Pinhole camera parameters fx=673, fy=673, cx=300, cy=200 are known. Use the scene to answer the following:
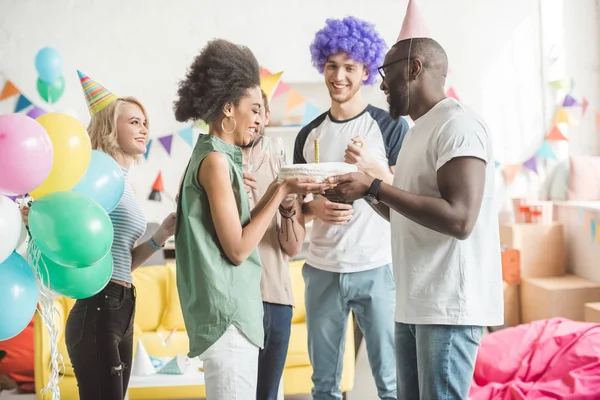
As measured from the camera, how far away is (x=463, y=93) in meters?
5.12

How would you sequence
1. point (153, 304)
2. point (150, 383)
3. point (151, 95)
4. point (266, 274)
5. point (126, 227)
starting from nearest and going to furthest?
point (266, 274) < point (126, 227) < point (150, 383) < point (153, 304) < point (151, 95)

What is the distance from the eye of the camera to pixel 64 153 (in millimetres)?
1578

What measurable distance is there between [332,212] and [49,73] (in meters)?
3.21

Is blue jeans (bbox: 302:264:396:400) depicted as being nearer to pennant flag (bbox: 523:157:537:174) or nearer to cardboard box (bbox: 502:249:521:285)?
cardboard box (bbox: 502:249:521:285)

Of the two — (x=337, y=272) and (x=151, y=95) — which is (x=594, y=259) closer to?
(x=337, y=272)

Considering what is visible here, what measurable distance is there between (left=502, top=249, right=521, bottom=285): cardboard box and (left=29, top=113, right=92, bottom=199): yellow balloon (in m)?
3.53

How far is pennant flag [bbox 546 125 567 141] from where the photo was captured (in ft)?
16.6

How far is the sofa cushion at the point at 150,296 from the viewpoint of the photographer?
12.5 feet

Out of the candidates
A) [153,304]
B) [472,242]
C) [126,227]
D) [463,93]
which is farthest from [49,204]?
[463,93]

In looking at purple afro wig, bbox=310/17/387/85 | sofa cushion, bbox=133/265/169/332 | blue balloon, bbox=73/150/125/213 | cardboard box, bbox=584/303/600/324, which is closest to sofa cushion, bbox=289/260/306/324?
sofa cushion, bbox=133/265/169/332

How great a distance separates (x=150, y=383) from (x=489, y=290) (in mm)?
1815

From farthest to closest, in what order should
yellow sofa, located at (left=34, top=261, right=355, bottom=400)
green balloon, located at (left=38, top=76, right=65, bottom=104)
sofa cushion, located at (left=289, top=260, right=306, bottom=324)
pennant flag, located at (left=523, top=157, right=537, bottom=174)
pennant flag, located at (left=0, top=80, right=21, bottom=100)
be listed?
pennant flag, located at (left=523, top=157, right=537, bottom=174)
pennant flag, located at (left=0, top=80, right=21, bottom=100)
green balloon, located at (left=38, top=76, right=65, bottom=104)
sofa cushion, located at (left=289, top=260, right=306, bottom=324)
yellow sofa, located at (left=34, top=261, right=355, bottom=400)

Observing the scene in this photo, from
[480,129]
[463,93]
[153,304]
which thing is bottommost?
[153,304]

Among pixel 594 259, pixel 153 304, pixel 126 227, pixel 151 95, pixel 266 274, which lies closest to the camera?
pixel 266 274
